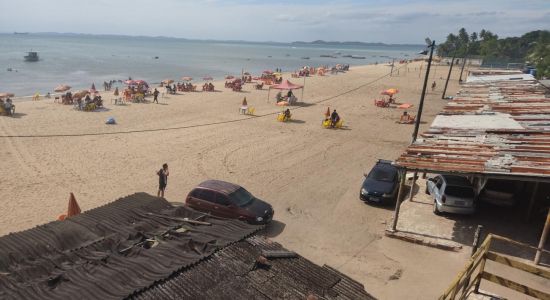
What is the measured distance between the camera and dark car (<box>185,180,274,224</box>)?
40.8 ft

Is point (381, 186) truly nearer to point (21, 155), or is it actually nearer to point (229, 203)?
point (229, 203)

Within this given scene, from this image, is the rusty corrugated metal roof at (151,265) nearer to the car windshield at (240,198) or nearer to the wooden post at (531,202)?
the car windshield at (240,198)

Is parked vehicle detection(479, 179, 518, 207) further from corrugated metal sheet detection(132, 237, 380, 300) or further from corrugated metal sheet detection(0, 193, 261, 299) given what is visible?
corrugated metal sheet detection(0, 193, 261, 299)

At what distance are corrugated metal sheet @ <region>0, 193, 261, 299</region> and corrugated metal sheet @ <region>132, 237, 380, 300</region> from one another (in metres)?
0.25

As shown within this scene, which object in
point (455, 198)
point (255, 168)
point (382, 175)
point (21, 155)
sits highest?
point (455, 198)

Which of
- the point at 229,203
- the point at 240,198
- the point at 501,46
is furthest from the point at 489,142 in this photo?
the point at 501,46

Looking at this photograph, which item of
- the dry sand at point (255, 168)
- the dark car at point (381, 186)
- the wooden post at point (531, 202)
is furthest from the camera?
the dark car at point (381, 186)

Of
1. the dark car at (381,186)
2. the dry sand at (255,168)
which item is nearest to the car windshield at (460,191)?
the dark car at (381,186)

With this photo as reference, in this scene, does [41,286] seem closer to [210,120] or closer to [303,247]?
[303,247]

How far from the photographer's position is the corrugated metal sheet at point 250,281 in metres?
6.58

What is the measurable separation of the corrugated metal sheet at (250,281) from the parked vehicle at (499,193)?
910cm

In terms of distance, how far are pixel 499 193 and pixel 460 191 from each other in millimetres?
1784

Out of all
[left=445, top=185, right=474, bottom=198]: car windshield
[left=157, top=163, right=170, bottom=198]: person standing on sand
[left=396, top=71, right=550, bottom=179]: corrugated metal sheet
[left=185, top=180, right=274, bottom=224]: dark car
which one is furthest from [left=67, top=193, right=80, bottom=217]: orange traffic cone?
[left=445, top=185, right=474, bottom=198]: car windshield

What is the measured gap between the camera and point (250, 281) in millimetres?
7004
